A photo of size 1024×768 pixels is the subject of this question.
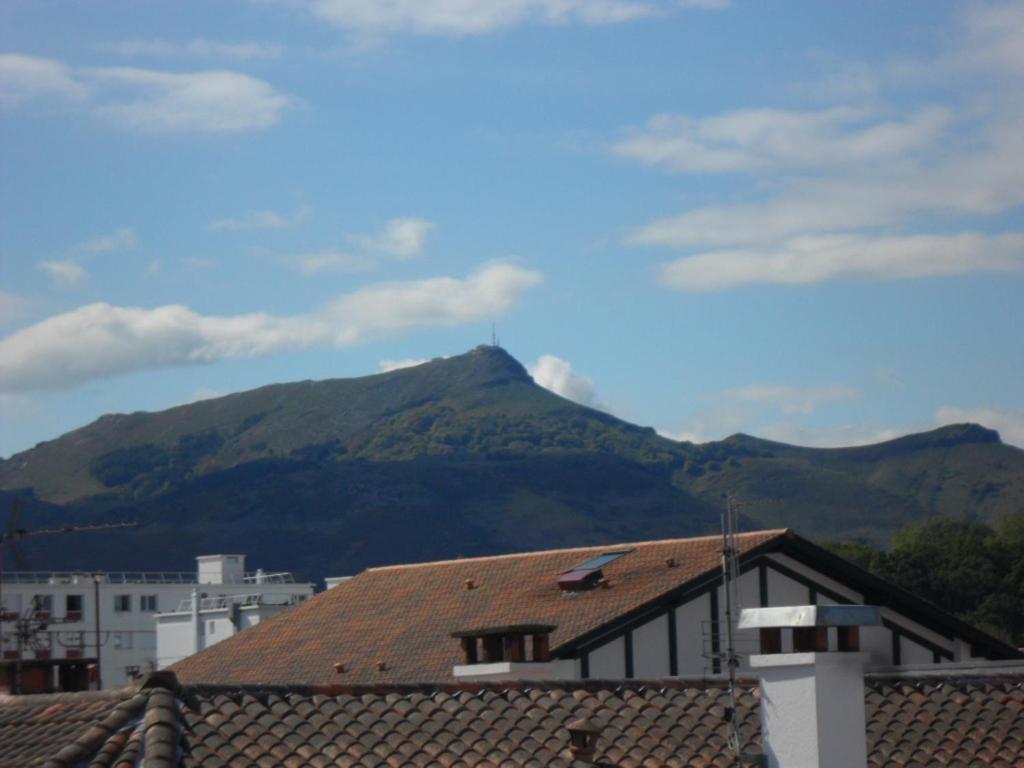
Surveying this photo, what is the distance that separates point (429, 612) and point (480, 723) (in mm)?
18637

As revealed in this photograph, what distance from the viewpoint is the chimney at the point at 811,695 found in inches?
610

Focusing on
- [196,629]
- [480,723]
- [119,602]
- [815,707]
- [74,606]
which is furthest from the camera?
[119,602]

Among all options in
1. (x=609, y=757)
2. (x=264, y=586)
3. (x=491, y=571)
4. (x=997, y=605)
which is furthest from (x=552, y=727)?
(x=997, y=605)

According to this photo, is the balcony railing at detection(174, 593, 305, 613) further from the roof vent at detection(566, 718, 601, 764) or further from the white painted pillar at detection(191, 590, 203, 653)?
the roof vent at detection(566, 718, 601, 764)

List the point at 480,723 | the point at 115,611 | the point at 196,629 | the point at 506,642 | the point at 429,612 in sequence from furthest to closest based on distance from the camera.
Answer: the point at 115,611
the point at 196,629
the point at 429,612
the point at 506,642
the point at 480,723

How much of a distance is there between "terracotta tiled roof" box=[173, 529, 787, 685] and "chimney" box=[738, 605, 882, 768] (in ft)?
48.4

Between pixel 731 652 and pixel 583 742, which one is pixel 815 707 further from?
pixel 583 742

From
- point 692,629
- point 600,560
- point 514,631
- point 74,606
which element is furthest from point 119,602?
point 514,631

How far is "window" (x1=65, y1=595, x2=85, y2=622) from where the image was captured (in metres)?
123

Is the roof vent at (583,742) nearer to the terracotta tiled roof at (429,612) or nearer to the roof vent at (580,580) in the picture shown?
the terracotta tiled roof at (429,612)

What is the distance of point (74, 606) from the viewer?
124438mm

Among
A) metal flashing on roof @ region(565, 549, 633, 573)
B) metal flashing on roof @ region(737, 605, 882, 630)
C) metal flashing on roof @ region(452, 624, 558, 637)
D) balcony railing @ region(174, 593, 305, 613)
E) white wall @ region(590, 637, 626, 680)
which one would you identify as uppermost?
metal flashing on roof @ region(565, 549, 633, 573)

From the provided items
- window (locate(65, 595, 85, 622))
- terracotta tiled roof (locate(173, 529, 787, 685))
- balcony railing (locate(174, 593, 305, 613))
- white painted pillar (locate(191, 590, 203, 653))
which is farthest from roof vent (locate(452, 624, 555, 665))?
window (locate(65, 595, 85, 622))

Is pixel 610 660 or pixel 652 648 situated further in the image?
pixel 652 648
